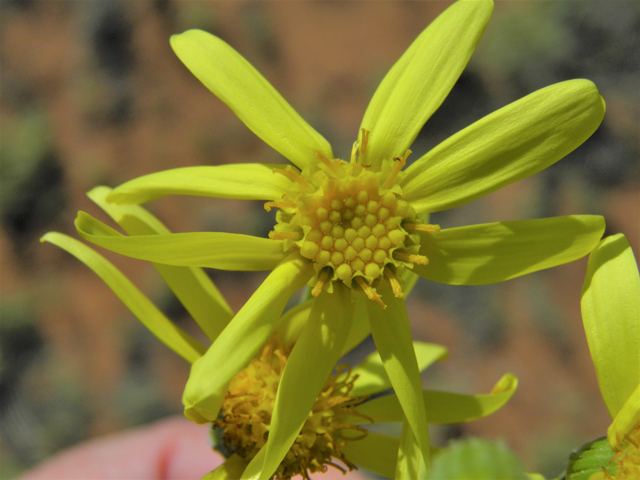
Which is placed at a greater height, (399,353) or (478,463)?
(399,353)

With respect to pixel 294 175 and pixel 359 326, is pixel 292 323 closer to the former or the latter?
Answer: pixel 359 326

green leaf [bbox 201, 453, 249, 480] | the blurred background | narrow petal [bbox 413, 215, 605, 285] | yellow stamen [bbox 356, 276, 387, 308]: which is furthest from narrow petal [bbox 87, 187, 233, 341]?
the blurred background

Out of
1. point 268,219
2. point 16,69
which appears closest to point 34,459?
point 268,219

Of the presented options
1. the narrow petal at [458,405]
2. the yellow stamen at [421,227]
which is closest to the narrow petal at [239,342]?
the yellow stamen at [421,227]

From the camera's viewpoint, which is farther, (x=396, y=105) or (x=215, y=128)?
(x=215, y=128)

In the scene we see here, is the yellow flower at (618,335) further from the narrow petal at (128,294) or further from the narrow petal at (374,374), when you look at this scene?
the narrow petal at (128,294)

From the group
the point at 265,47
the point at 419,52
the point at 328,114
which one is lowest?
the point at 419,52

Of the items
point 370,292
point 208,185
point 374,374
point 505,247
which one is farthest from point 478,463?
point 374,374

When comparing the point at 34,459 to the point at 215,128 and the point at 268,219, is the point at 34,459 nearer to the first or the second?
the point at 268,219
